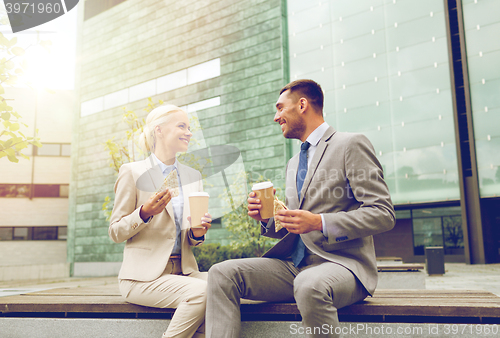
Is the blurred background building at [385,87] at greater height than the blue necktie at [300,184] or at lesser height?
greater

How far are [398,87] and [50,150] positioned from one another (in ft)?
94.5

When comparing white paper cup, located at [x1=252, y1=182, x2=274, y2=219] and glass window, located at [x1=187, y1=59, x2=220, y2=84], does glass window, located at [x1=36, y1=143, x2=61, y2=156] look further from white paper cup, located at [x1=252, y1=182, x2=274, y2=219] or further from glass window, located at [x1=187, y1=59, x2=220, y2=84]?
white paper cup, located at [x1=252, y1=182, x2=274, y2=219]

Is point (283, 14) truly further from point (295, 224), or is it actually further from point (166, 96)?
point (295, 224)

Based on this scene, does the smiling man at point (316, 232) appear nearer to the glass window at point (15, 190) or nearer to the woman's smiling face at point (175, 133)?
the woman's smiling face at point (175, 133)

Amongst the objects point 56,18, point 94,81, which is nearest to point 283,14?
point 94,81

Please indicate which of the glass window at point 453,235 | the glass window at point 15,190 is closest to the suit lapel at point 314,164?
the glass window at point 453,235

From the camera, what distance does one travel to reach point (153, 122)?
3529 millimetres

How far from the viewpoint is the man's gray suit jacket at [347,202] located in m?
2.59

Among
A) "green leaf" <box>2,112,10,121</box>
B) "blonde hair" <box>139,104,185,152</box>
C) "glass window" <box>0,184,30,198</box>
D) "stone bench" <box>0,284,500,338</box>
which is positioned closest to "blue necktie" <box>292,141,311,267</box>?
"stone bench" <box>0,284,500,338</box>

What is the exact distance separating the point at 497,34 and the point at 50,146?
32.4 meters

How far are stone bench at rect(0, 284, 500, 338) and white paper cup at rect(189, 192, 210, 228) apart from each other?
28.0 inches

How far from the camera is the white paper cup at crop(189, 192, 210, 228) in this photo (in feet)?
9.75

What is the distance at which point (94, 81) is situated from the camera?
987 inches

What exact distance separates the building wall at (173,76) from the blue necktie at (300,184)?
12.8 m
